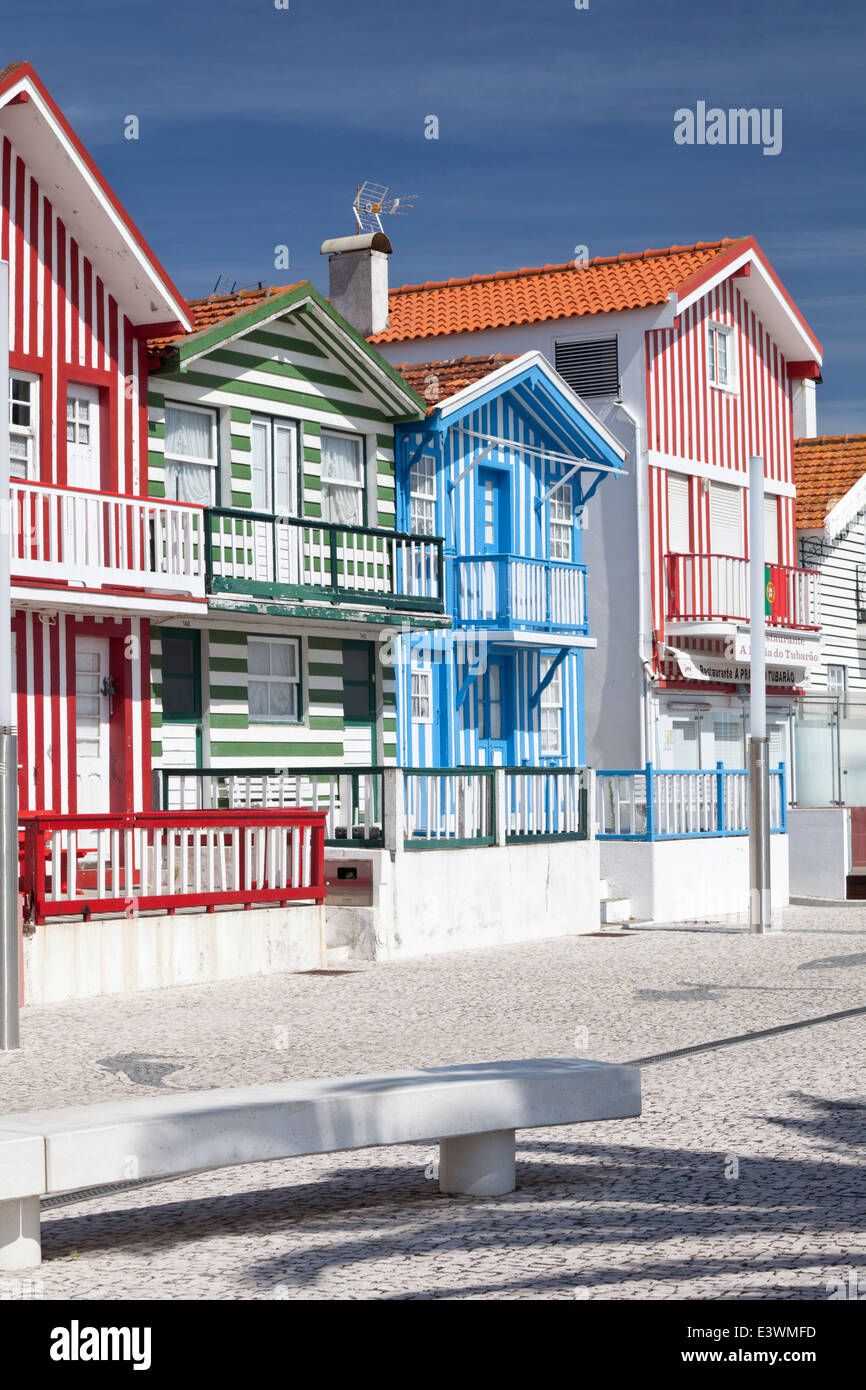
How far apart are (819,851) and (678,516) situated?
5.87 meters

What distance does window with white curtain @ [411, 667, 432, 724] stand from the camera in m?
25.5

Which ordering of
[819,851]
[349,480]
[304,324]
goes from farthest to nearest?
[819,851], [349,480], [304,324]

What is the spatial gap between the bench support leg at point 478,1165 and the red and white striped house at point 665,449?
71.4 feet

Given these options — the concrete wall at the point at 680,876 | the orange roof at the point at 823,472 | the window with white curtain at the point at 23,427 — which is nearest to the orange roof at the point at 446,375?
the concrete wall at the point at 680,876

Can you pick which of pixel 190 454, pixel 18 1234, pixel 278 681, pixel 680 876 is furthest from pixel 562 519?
pixel 18 1234

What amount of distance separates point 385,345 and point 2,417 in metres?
18.7

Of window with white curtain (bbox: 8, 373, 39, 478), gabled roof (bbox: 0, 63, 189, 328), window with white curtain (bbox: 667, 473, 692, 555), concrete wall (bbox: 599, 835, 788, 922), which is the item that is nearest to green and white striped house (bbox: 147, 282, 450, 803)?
gabled roof (bbox: 0, 63, 189, 328)

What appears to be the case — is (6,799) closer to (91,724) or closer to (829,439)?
(91,724)

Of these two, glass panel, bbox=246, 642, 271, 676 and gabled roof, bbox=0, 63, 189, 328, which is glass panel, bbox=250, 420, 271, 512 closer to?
glass panel, bbox=246, 642, 271, 676

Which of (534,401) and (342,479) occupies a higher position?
(534,401)

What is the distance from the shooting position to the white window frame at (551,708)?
28000 mm

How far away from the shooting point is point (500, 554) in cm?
2573
